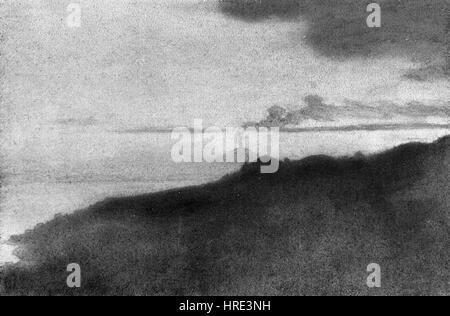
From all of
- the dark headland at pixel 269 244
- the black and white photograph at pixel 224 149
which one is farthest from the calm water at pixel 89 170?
the dark headland at pixel 269 244

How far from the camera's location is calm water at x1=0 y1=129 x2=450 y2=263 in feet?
10.1

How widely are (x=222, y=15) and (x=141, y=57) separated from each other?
69 centimetres

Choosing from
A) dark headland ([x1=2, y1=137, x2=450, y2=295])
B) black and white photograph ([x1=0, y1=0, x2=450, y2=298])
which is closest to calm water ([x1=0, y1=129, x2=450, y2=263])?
black and white photograph ([x1=0, y1=0, x2=450, y2=298])

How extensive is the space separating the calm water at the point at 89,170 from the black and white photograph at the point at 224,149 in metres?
0.01

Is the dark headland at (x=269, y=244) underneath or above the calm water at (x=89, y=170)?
underneath

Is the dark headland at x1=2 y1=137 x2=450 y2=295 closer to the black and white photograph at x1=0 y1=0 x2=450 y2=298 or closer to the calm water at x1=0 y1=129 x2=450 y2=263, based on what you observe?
A: the black and white photograph at x1=0 y1=0 x2=450 y2=298

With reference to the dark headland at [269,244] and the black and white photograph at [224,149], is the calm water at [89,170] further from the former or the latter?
the dark headland at [269,244]

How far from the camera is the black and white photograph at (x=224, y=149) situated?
9.66 ft

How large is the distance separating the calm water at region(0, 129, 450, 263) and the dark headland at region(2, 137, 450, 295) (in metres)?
0.17

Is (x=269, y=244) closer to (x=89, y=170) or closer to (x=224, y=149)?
(x=224, y=149)

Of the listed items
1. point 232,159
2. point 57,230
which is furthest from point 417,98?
point 57,230

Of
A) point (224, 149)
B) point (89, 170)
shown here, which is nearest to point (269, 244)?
point (224, 149)

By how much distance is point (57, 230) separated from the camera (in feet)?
9.89
